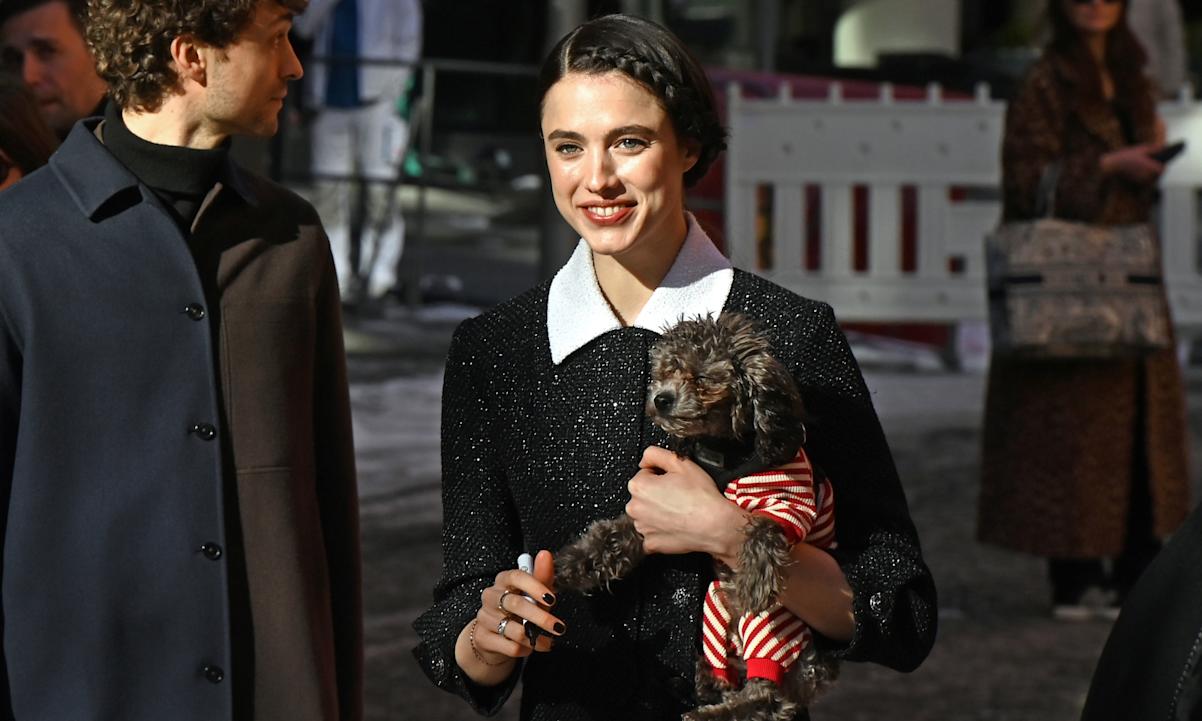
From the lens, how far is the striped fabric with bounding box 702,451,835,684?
8.51 feet

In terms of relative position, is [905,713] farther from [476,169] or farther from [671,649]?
[476,169]

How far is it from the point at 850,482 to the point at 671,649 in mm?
323

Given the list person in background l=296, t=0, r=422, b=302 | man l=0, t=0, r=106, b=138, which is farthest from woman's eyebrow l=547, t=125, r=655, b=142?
person in background l=296, t=0, r=422, b=302

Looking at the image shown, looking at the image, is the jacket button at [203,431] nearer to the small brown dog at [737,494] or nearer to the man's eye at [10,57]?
the small brown dog at [737,494]

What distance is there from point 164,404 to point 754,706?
92cm

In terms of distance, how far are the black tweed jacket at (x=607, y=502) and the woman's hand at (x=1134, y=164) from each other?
3.89 meters

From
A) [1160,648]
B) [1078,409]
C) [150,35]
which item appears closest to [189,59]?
[150,35]

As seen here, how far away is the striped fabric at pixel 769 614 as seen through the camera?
2.59 meters

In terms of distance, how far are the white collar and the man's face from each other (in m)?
0.51

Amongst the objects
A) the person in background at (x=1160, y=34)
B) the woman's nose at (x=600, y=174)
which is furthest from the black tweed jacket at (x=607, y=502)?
the person in background at (x=1160, y=34)

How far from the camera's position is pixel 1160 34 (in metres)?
10.8

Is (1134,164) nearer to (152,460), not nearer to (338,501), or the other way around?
(338,501)

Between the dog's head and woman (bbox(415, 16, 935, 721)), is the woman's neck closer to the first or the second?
woman (bbox(415, 16, 935, 721))

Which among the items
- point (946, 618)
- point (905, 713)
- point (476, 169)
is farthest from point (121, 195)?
point (476, 169)
